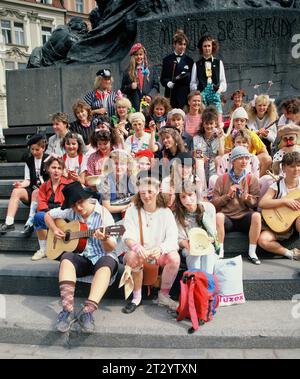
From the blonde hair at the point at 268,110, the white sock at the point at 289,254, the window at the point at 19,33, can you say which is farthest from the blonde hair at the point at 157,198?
the window at the point at 19,33

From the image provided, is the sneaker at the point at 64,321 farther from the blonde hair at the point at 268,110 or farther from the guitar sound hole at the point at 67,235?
the blonde hair at the point at 268,110

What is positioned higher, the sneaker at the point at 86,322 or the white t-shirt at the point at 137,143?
the white t-shirt at the point at 137,143

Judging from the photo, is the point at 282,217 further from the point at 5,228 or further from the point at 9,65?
the point at 9,65

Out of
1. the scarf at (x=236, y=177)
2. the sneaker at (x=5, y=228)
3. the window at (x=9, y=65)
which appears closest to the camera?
the scarf at (x=236, y=177)

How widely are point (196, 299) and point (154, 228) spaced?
0.75 meters

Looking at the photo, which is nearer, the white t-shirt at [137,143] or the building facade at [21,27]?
the white t-shirt at [137,143]

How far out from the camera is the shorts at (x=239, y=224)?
407cm

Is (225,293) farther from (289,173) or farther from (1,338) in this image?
(1,338)

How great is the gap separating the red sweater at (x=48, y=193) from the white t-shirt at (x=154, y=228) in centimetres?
124

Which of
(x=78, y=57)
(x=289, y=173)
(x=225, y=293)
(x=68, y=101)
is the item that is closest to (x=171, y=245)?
(x=225, y=293)

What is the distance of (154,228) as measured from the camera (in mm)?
3592

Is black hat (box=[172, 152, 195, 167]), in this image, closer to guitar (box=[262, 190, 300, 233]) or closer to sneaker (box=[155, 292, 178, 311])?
guitar (box=[262, 190, 300, 233])

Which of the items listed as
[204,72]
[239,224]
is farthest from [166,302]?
[204,72]
